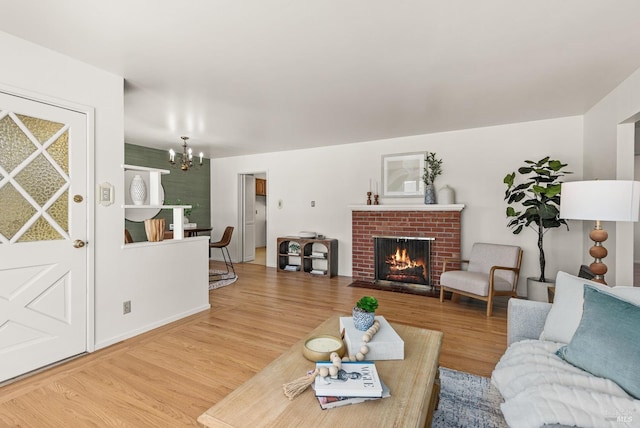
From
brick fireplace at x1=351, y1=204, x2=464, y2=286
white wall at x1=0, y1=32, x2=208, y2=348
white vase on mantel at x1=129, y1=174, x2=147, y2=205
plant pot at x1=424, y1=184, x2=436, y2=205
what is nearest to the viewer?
white wall at x1=0, y1=32, x2=208, y2=348

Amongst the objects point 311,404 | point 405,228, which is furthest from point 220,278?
point 311,404

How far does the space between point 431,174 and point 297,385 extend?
409 centimetres

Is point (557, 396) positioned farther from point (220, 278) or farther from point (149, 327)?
point (220, 278)

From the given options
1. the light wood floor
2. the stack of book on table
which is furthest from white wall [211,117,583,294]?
the stack of book on table

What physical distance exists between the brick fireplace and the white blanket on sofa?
9.68 feet

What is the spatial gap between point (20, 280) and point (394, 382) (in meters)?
2.56

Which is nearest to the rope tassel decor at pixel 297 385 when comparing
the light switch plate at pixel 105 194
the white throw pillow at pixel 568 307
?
the white throw pillow at pixel 568 307

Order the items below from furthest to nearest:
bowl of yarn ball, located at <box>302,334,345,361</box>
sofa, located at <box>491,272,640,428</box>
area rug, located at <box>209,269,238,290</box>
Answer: area rug, located at <box>209,269,238,290</box>, bowl of yarn ball, located at <box>302,334,345,361</box>, sofa, located at <box>491,272,640,428</box>

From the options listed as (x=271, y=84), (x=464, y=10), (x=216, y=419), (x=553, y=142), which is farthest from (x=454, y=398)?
(x=553, y=142)

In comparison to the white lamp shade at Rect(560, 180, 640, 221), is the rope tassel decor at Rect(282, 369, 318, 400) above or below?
below

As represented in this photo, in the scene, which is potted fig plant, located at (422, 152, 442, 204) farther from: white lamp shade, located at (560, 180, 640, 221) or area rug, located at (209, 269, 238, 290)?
area rug, located at (209, 269, 238, 290)

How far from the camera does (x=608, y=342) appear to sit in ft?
4.44

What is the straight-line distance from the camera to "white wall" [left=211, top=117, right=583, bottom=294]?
4.02m

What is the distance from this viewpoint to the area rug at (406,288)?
434 cm
